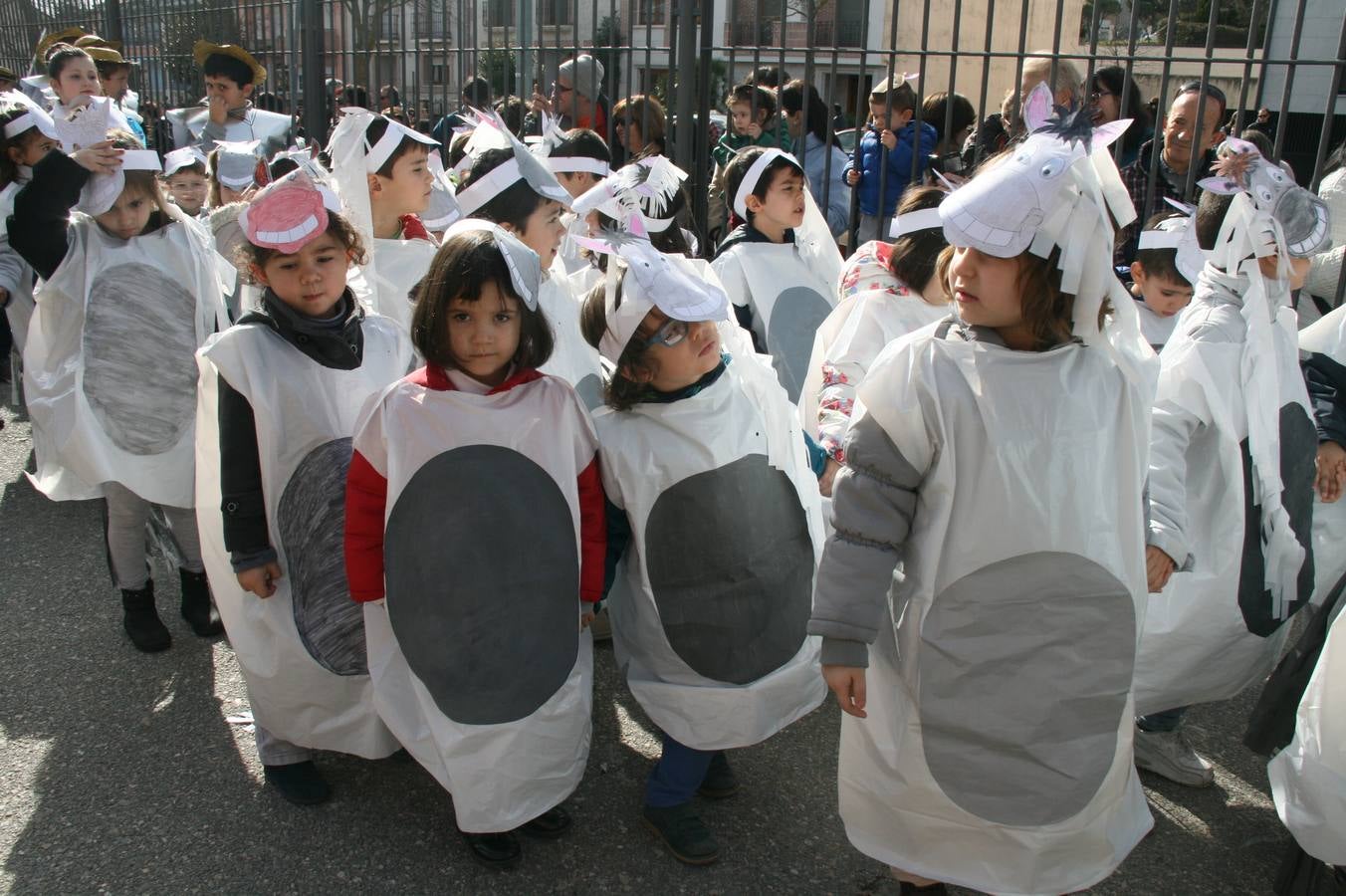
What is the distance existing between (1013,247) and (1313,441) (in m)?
1.56

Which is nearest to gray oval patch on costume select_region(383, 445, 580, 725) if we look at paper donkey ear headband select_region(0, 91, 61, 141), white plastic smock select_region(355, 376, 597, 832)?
white plastic smock select_region(355, 376, 597, 832)

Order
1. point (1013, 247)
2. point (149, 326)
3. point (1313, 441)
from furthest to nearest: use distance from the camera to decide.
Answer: point (149, 326) < point (1313, 441) < point (1013, 247)

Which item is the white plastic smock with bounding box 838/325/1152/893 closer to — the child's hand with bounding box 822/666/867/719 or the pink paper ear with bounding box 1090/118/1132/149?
the child's hand with bounding box 822/666/867/719

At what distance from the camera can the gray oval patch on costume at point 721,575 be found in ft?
8.19

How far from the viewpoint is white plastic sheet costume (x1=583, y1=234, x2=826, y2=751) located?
8.18 ft

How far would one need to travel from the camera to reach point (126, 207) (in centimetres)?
370

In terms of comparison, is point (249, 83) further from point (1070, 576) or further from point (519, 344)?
point (1070, 576)

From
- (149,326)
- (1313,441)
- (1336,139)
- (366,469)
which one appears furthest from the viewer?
(1336,139)

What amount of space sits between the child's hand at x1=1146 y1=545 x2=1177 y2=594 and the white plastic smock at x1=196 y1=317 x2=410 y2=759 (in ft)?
5.88

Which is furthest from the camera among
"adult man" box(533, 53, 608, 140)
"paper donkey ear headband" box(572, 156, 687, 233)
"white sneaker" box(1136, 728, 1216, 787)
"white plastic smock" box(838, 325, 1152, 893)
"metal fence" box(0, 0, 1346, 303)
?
"adult man" box(533, 53, 608, 140)

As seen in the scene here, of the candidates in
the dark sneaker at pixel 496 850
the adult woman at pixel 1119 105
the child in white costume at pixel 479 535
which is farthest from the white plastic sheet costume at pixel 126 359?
the adult woman at pixel 1119 105

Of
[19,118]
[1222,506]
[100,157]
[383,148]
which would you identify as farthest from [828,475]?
[19,118]

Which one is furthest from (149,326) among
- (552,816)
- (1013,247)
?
(1013,247)

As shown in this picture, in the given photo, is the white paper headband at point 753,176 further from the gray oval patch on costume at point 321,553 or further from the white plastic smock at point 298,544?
the gray oval patch on costume at point 321,553
